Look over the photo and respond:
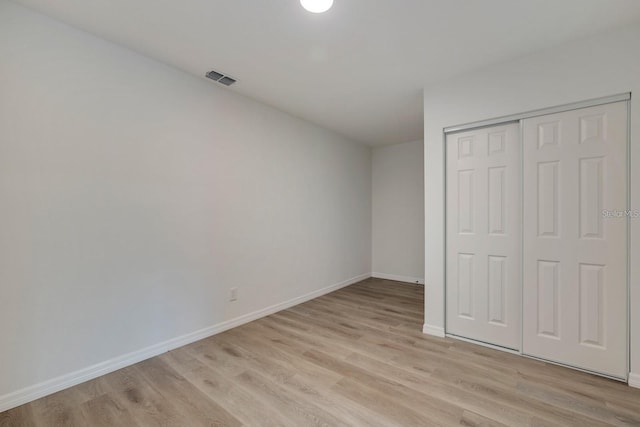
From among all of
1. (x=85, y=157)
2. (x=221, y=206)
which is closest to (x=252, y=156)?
(x=221, y=206)

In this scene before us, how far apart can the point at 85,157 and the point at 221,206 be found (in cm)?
114

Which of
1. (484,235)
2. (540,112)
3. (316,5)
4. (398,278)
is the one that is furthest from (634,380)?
(316,5)

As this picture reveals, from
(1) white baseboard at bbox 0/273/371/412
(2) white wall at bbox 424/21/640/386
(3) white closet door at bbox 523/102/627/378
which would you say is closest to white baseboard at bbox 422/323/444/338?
(2) white wall at bbox 424/21/640/386

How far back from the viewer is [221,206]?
2.84m

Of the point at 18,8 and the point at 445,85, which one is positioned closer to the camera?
the point at 18,8

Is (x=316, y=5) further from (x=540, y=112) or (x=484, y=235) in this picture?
(x=484, y=235)

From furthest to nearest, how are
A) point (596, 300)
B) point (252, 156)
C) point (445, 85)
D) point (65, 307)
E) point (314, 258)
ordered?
point (314, 258), point (252, 156), point (445, 85), point (596, 300), point (65, 307)

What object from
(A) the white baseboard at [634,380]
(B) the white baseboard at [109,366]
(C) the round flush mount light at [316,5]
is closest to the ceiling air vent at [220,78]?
(C) the round flush mount light at [316,5]

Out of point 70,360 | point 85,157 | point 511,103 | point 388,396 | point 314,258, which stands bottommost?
point 388,396

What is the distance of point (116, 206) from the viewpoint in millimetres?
2141

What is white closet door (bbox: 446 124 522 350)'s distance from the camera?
2402mm

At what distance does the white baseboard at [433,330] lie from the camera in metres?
2.70

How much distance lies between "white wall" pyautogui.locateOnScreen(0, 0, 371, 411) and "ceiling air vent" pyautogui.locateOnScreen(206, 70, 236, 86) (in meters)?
0.13

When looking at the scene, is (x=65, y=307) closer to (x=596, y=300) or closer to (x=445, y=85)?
(x=445, y=85)
